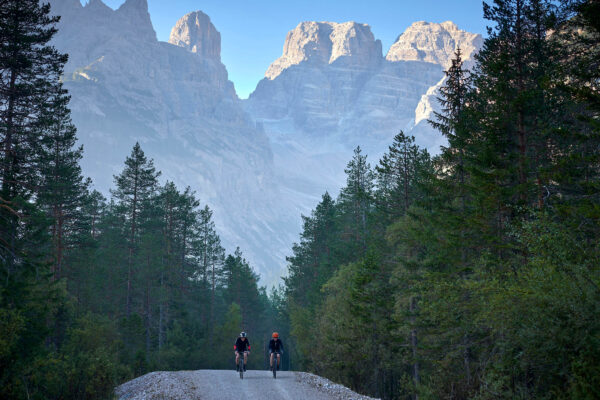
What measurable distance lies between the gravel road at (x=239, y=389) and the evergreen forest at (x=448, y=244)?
3608 mm

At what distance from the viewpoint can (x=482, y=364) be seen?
14.6 meters

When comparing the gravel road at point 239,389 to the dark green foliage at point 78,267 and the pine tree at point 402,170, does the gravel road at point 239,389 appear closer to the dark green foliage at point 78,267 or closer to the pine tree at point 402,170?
the dark green foliage at point 78,267

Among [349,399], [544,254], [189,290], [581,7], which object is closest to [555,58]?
[581,7]

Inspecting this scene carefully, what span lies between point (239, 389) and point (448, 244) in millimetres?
10150

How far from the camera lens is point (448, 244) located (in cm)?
1947

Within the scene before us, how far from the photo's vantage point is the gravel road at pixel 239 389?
1506cm

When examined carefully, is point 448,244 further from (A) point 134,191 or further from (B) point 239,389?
(A) point 134,191

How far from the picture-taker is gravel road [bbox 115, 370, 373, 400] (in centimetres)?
1506

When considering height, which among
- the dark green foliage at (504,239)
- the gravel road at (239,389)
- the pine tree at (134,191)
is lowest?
the gravel road at (239,389)

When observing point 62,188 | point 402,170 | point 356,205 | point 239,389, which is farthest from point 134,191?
point 239,389

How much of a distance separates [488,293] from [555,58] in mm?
9201

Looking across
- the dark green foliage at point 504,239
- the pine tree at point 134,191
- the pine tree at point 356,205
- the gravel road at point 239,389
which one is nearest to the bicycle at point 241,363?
the gravel road at point 239,389

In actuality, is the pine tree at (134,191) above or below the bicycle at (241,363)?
above

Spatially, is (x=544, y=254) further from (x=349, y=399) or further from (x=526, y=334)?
(x=349, y=399)
